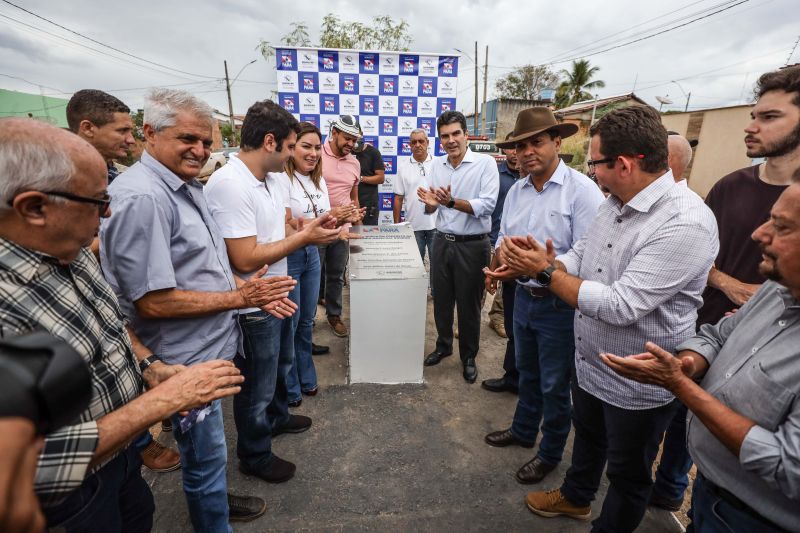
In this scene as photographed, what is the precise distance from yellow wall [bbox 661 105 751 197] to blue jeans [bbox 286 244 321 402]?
1452cm

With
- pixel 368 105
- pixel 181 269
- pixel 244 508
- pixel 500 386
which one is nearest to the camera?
pixel 181 269

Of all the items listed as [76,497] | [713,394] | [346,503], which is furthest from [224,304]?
[713,394]

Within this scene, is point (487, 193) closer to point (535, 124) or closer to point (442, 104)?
point (535, 124)

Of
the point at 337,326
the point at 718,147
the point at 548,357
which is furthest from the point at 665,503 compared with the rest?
the point at 718,147

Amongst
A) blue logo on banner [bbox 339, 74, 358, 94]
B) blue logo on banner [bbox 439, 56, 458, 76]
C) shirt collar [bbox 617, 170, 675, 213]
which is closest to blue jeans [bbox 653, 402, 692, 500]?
shirt collar [bbox 617, 170, 675, 213]

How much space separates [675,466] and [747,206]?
57.0 inches

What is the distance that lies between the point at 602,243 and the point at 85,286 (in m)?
1.93

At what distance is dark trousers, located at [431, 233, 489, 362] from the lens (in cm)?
333

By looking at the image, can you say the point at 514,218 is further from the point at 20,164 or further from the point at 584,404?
the point at 20,164

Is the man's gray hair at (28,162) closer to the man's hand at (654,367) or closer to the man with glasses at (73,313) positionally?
the man with glasses at (73,313)

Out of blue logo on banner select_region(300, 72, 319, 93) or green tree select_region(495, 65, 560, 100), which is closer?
blue logo on banner select_region(300, 72, 319, 93)

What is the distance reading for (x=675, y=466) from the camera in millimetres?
2168

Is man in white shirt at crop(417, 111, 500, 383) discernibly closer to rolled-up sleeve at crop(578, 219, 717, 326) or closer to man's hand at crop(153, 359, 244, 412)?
rolled-up sleeve at crop(578, 219, 717, 326)

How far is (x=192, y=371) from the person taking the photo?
3.83ft
